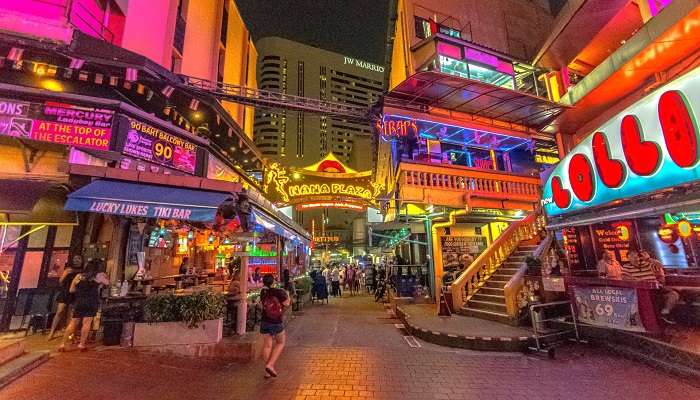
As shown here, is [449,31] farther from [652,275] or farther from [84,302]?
[84,302]

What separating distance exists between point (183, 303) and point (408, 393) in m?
5.26

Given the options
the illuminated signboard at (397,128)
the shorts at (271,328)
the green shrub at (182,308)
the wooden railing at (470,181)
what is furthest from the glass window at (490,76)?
the green shrub at (182,308)

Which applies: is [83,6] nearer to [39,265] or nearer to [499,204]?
[39,265]

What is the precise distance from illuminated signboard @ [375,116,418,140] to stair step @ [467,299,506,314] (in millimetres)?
7529

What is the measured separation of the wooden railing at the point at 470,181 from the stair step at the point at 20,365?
37.5 feet

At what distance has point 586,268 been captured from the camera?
39.0ft

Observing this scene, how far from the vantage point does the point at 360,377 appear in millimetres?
4934

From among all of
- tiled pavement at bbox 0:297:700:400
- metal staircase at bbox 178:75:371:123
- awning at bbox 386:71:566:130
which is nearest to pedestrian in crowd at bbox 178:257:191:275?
tiled pavement at bbox 0:297:700:400

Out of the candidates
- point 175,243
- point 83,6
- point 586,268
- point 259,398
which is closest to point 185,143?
point 175,243

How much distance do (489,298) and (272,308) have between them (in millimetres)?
7961

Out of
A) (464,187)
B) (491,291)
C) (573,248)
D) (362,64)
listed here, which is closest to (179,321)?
(491,291)

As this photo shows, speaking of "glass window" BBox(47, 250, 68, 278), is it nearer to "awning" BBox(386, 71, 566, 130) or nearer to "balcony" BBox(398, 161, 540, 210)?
"balcony" BBox(398, 161, 540, 210)

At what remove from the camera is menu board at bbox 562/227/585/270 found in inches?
478

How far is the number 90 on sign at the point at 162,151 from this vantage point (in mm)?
10078
